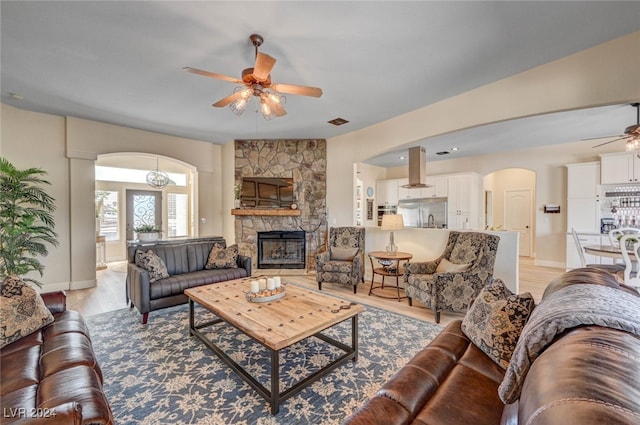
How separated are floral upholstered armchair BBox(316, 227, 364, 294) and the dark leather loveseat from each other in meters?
1.20

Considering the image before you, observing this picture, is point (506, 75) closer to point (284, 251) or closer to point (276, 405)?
point (276, 405)

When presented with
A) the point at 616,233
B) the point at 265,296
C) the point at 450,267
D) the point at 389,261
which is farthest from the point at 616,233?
the point at 265,296

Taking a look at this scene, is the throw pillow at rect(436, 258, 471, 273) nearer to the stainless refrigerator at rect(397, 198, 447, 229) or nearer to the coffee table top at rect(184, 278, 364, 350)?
the coffee table top at rect(184, 278, 364, 350)

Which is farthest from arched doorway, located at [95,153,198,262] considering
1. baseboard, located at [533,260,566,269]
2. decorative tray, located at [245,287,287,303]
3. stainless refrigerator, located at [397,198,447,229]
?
baseboard, located at [533,260,566,269]

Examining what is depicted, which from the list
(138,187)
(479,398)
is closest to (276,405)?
(479,398)

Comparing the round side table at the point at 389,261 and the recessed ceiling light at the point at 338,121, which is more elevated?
the recessed ceiling light at the point at 338,121

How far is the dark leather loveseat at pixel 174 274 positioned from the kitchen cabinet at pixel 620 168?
6915 millimetres

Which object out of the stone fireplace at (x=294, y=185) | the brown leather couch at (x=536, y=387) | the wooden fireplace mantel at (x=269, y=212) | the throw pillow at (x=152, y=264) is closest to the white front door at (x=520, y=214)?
the stone fireplace at (x=294, y=185)

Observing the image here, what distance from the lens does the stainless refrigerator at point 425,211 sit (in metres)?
6.89

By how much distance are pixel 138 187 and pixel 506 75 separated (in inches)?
335

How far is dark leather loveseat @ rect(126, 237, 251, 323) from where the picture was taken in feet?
9.68

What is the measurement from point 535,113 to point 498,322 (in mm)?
2516

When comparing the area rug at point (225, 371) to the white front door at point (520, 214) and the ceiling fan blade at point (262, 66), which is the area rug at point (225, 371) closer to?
the ceiling fan blade at point (262, 66)

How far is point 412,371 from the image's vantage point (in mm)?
1311
